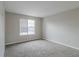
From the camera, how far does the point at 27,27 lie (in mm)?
5781

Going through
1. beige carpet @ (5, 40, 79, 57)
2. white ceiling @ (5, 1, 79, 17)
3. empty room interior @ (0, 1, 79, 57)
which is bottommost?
beige carpet @ (5, 40, 79, 57)

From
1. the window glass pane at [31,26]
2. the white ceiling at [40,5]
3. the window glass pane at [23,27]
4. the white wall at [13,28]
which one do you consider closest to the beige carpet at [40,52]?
the white wall at [13,28]

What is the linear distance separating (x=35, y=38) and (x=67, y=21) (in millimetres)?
3150

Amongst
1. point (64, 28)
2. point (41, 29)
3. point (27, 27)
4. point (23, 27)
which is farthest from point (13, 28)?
point (64, 28)

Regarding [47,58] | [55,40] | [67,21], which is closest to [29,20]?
[55,40]

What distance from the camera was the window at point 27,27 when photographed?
17.9 ft

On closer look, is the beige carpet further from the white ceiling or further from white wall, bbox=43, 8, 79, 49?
the white ceiling

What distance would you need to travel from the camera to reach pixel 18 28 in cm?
518

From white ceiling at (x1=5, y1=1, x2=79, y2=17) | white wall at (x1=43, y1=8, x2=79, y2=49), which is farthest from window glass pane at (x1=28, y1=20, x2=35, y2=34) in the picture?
white ceiling at (x1=5, y1=1, x2=79, y2=17)

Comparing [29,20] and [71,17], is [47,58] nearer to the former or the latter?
[71,17]

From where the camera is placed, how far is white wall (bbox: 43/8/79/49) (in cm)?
386

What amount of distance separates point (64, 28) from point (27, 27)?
290cm

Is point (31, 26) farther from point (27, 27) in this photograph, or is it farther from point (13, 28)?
point (13, 28)

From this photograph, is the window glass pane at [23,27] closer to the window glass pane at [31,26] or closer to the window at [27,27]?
the window at [27,27]
